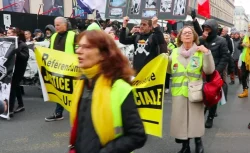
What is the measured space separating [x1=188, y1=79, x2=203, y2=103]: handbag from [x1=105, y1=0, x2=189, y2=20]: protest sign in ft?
14.2

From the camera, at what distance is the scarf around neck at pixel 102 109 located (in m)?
2.04

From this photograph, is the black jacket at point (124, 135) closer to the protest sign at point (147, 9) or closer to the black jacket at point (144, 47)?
the black jacket at point (144, 47)

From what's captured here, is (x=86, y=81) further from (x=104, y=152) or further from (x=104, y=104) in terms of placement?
(x=104, y=152)

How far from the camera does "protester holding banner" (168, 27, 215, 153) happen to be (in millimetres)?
4531

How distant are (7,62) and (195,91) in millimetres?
3882

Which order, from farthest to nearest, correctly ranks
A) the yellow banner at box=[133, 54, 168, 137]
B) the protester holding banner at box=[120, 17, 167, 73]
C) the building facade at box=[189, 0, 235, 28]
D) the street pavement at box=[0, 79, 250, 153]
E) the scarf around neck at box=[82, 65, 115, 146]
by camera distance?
the building facade at box=[189, 0, 235, 28]
the protester holding banner at box=[120, 17, 167, 73]
the street pavement at box=[0, 79, 250, 153]
the yellow banner at box=[133, 54, 168, 137]
the scarf around neck at box=[82, 65, 115, 146]

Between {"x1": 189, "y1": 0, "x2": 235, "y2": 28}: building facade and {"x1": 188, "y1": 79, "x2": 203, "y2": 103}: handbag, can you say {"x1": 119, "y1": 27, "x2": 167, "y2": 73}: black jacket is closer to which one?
{"x1": 188, "y1": 79, "x2": 203, "y2": 103}: handbag

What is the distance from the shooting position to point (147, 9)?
8.75 metres

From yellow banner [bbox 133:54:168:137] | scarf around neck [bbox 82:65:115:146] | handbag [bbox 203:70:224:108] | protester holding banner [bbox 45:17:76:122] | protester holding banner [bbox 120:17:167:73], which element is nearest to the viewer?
scarf around neck [bbox 82:65:115:146]

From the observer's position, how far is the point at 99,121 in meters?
2.04

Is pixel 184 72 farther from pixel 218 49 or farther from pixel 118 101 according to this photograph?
pixel 118 101

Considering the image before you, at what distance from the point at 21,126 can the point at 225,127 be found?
11.7ft

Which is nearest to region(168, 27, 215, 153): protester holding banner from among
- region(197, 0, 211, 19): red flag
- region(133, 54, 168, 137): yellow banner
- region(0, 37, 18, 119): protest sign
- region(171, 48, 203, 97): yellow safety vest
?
region(171, 48, 203, 97): yellow safety vest

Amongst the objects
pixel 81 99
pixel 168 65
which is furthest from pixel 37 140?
pixel 81 99
